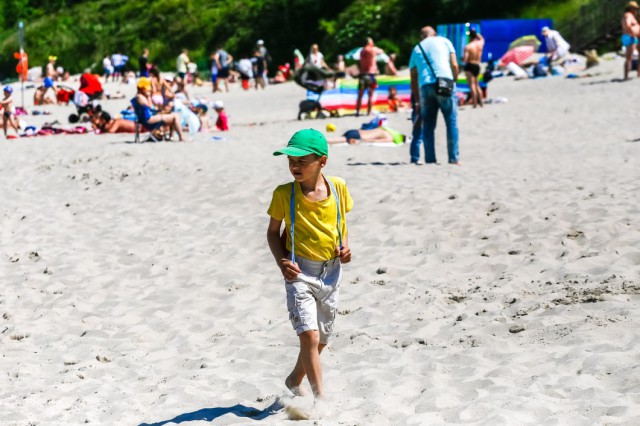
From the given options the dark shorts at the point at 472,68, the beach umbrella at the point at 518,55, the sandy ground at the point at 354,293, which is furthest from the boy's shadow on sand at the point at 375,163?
the beach umbrella at the point at 518,55

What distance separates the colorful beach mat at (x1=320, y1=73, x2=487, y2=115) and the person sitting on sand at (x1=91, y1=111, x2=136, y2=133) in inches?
160

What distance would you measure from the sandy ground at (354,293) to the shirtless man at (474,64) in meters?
5.53

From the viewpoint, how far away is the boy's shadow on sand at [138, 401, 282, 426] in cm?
494

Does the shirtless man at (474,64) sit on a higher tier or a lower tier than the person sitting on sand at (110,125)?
higher

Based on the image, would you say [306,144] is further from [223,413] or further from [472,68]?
[472,68]

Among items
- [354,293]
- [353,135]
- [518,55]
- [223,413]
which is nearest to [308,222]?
[223,413]

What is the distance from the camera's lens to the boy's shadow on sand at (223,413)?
494cm

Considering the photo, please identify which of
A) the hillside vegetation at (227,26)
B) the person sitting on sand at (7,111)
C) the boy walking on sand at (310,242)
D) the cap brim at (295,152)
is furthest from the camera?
the hillside vegetation at (227,26)

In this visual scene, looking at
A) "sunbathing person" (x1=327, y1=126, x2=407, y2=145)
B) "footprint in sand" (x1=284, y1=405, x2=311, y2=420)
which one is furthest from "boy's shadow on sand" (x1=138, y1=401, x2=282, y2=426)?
"sunbathing person" (x1=327, y1=126, x2=407, y2=145)

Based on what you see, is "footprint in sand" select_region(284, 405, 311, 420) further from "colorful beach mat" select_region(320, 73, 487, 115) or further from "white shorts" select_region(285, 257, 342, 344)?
"colorful beach mat" select_region(320, 73, 487, 115)

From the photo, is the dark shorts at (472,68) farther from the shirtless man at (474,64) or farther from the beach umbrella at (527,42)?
the beach umbrella at (527,42)

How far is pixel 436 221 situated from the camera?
8898mm

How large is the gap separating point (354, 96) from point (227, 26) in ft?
101

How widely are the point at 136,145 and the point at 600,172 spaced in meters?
7.49
